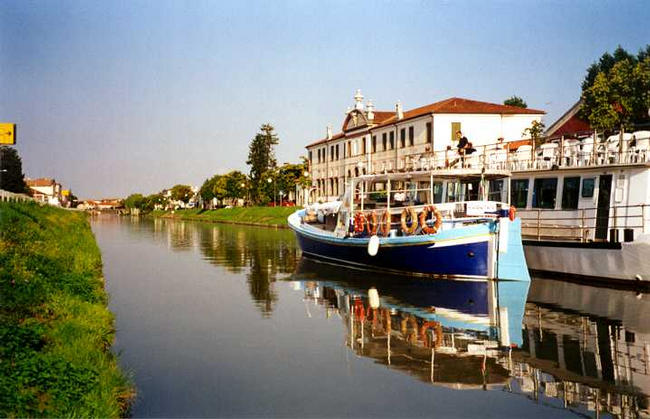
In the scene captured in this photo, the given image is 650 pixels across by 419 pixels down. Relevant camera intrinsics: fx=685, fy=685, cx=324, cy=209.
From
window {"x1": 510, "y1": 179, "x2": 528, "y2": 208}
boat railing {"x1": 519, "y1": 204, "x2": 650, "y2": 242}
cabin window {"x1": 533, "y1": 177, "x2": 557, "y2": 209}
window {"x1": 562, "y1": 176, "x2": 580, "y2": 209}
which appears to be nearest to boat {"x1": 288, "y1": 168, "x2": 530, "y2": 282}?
window {"x1": 510, "y1": 179, "x2": 528, "y2": 208}

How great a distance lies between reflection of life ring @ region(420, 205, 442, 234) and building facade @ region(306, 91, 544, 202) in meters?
17.8

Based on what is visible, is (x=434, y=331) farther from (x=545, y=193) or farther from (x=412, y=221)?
(x=545, y=193)

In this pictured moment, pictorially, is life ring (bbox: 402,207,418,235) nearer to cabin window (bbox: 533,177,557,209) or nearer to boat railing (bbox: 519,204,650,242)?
boat railing (bbox: 519,204,650,242)

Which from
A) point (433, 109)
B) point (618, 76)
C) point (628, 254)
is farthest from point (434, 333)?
point (433, 109)

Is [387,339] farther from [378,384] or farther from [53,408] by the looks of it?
[53,408]

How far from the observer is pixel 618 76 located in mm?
47219

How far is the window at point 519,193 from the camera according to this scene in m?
28.7

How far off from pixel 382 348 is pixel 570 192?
15.3 meters

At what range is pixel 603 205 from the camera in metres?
25.2

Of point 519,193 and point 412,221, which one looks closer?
point 412,221

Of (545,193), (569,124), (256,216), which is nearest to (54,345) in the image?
(545,193)

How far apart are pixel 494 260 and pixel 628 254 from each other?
4.39m

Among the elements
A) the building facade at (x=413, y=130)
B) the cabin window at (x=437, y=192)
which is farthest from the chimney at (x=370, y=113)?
the cabin window at (x=437, y=192)

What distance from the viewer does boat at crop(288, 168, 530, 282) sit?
23.2 meters
